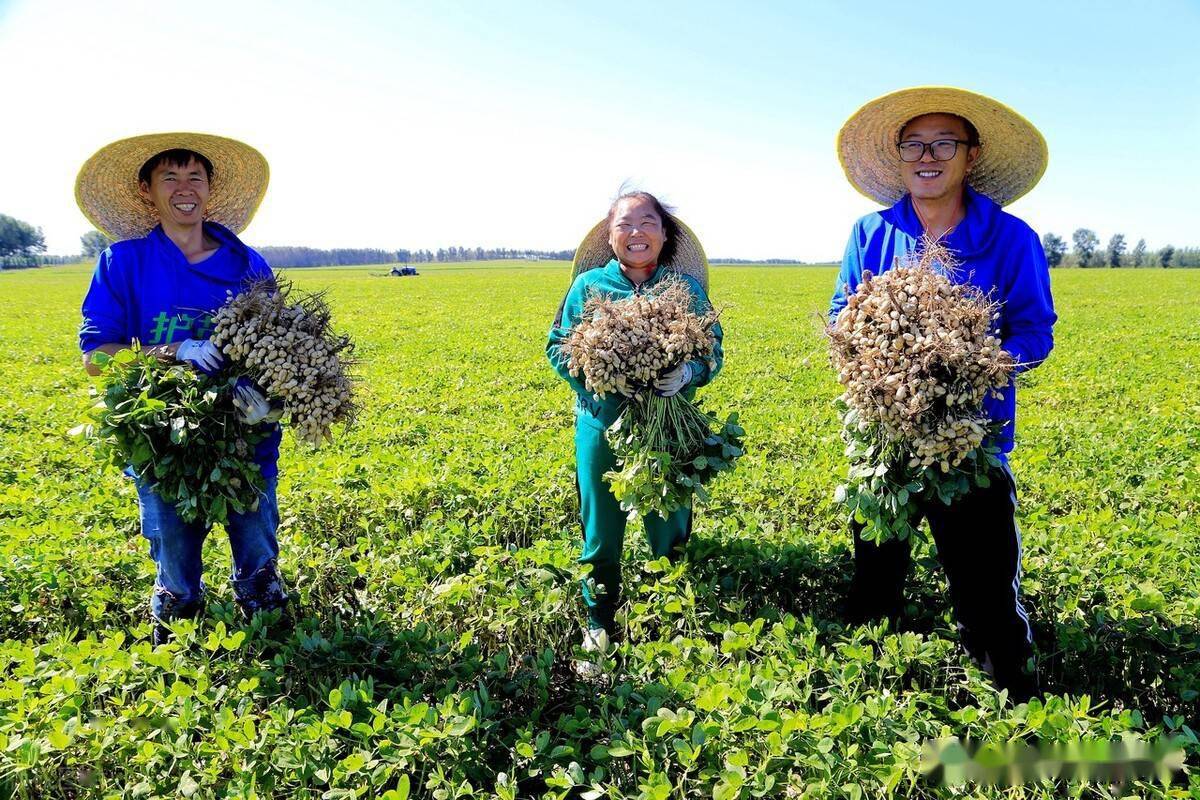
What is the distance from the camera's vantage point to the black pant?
9.93 feet

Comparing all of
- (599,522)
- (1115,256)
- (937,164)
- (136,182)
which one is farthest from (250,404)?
(1115,256)

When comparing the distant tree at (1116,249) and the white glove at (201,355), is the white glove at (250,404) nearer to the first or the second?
the white glove at (201,355)

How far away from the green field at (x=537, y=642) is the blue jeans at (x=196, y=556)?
177 millimetres

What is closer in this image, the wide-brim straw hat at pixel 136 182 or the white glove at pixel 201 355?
the white glove at pixel 201 355

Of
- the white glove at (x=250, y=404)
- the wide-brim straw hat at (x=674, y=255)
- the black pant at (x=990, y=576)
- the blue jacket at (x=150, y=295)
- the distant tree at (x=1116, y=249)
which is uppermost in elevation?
the distant tree at (x=1116, y=249)

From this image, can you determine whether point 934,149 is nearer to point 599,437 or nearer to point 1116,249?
point 599,437

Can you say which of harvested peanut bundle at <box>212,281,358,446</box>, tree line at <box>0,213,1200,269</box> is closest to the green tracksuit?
harvested peanut bundle at <box>212,281,358,446</box>

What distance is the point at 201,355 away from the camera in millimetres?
3078

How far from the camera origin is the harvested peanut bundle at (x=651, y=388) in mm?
3240

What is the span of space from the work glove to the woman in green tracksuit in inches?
53.9

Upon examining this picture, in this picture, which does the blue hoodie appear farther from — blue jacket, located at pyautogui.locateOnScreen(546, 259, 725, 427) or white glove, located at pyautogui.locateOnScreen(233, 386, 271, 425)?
white glove, located at pyautogui.locateOnScreen(233, 386, 271, 425)

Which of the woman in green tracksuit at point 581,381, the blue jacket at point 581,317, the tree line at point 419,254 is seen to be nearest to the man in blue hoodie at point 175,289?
the blue jacket at point 581,317

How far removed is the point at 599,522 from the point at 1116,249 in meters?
103

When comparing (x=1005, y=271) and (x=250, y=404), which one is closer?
(x=1005, y=271)
